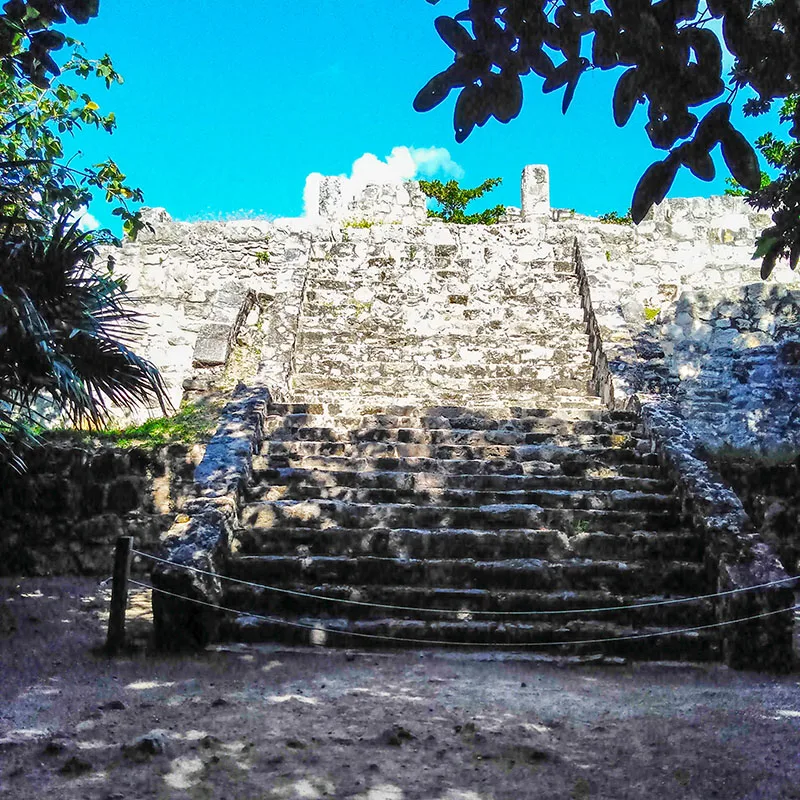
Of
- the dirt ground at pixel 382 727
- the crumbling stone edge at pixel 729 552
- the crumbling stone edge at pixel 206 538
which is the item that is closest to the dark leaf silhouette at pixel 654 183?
the dirt ground at pixel 382 727

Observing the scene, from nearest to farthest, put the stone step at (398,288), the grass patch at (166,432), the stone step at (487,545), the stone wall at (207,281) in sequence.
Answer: the stone step at (487,545) < the grass patch at (166,432) < the stone wall at (207,281) < the stone step at (398,288)

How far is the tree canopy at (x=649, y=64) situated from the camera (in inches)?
77.9

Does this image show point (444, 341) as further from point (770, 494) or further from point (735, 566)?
point (735, 566)

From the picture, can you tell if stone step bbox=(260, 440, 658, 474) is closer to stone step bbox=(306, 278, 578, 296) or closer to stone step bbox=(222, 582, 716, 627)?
stone step bbox=(222, 582, 716, 627)

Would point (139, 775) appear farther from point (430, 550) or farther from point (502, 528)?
point (502, 528)

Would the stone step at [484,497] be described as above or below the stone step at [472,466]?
below

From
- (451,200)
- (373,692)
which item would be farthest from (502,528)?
(451,200)

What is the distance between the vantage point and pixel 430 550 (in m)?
5.04

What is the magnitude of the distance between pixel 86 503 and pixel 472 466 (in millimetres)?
3054

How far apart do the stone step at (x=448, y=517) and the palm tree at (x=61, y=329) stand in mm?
1247

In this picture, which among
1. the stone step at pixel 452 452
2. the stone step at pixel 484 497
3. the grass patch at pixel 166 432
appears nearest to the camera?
the stone step at pixel 484 497

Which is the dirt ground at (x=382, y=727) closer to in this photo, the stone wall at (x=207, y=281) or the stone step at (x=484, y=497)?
the stone step at (x=484, y=497)

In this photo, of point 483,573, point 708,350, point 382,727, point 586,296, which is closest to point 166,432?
point 483,573

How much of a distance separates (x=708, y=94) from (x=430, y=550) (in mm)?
3545
